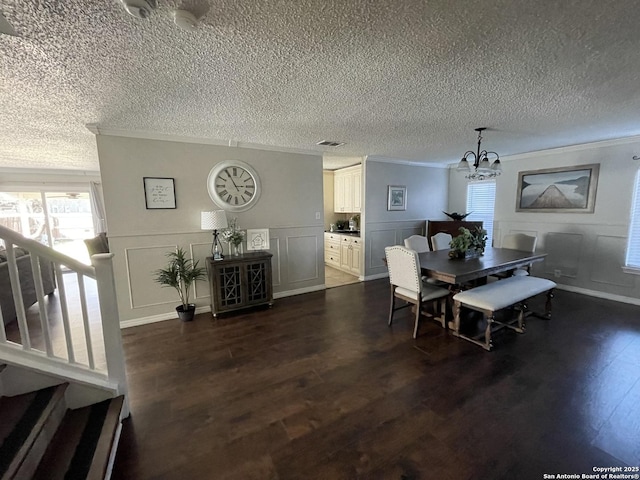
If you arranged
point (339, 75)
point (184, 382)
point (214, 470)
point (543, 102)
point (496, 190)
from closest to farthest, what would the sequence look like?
1. point (214, 470)
2. point (339, 75)
3. point (184, 382)
4. point (543, 102)
5. point (496, 190)

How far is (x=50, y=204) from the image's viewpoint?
620 cm

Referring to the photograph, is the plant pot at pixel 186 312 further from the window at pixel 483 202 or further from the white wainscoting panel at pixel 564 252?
the white wainscoting panel at pixel 564 252

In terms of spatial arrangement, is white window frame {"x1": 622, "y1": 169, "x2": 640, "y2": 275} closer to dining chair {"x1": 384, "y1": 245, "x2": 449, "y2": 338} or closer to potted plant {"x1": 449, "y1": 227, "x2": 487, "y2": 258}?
potted plant {"x1": 449, "y1": 227, "x2": 487, "y2": 258}

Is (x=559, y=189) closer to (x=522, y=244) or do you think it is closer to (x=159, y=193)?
(x=522, y=244)

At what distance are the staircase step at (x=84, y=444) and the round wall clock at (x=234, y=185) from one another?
2.52 m

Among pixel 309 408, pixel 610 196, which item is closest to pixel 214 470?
pixel 309 408

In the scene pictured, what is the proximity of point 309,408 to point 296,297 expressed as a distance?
7.85 feet

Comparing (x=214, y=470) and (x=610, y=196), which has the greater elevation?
(x=610, y=196)

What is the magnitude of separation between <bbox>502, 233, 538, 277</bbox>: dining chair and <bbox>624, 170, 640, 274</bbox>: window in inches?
44.4

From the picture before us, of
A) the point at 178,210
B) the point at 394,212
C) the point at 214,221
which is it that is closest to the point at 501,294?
the point at 394,212

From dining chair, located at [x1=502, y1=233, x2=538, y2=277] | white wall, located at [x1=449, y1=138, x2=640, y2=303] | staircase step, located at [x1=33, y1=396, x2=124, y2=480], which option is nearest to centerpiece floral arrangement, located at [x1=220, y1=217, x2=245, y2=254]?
staircase step, located at [x1=33, y1=396, x2=124, y2=480]

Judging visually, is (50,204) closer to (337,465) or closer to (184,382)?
(184,382)

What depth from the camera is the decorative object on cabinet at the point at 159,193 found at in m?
3.23

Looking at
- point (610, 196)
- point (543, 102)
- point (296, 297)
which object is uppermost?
point (543, 102)
